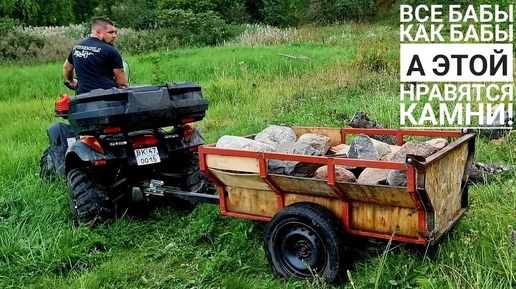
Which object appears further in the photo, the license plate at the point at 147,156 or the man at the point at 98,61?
the man at the point at 98,61

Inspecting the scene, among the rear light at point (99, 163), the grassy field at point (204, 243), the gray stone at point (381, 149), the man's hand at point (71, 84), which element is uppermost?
the man's hand at point (71, 84)

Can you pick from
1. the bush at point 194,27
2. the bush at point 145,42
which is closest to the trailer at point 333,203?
the bush at point 145,42

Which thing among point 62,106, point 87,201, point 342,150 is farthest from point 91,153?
point 342,150

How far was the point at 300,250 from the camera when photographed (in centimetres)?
395

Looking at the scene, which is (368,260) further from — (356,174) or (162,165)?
(162,165)

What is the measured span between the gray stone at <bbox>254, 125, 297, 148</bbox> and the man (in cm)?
157

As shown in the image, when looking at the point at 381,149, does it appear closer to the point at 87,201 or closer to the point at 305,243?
the point at 305,243

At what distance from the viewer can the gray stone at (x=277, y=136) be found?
4960 millimetres

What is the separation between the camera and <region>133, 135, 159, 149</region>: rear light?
5164 millimetres

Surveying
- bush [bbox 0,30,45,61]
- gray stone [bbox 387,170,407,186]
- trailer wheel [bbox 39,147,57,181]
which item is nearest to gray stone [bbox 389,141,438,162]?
gray stone [bbox 387,170,407,186]

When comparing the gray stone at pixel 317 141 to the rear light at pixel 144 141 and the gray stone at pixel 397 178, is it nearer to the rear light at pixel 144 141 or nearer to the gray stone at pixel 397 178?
the gray stone at pixel 397 178

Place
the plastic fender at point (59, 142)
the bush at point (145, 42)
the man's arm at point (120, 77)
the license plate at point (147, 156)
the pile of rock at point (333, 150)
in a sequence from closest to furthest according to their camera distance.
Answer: the pile of rock at point (333, 150), the license plate at point (147, 156), the man's arm at point (120, 77), the plastic fender at point (59, 142), the bush at point (145, 42)

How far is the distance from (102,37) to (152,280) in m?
Answer: 2.58

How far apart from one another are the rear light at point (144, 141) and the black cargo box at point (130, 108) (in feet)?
0.77
